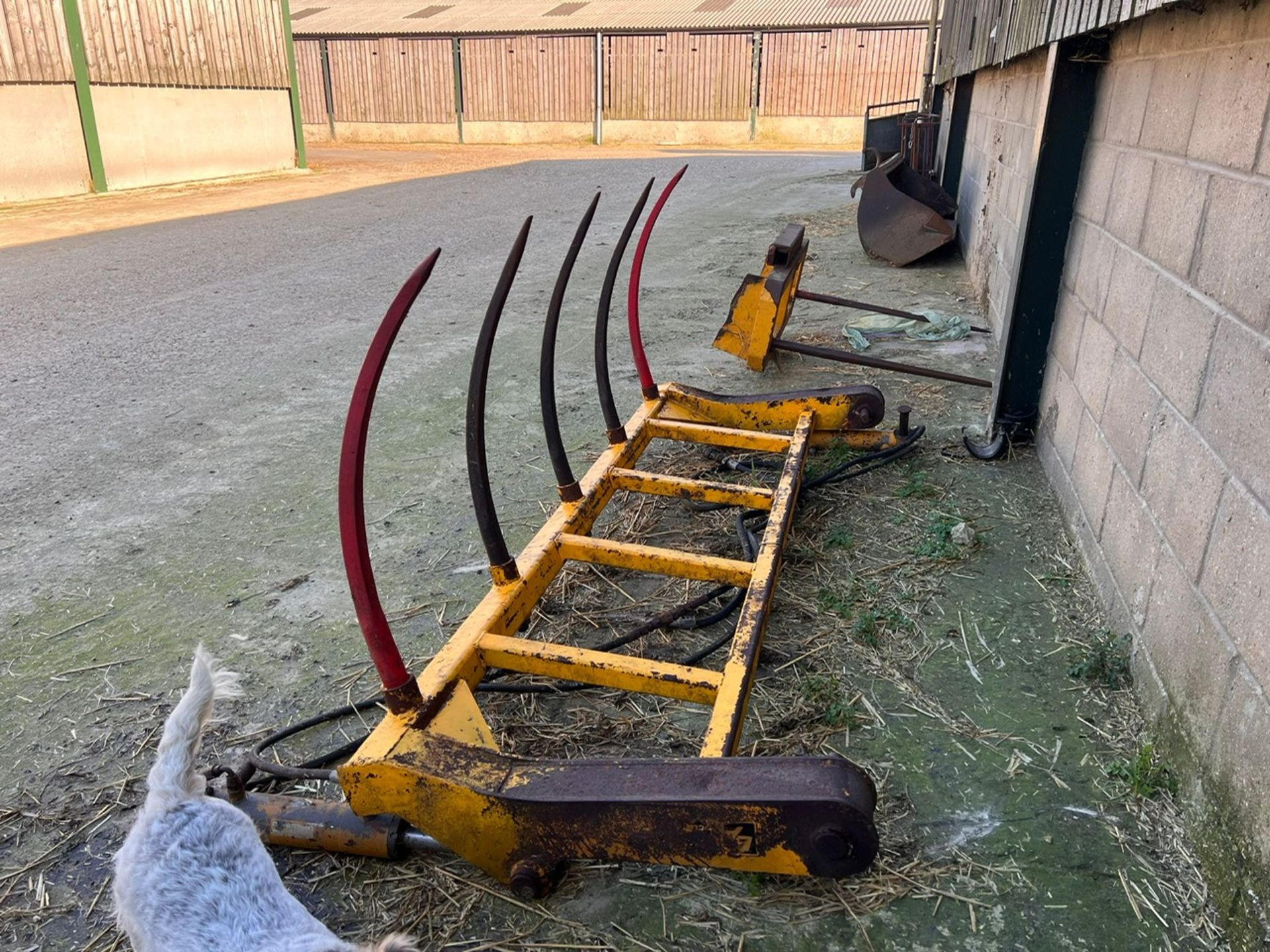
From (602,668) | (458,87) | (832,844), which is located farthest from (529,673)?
(458,87)

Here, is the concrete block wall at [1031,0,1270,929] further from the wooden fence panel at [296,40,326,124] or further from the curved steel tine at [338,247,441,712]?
the wooden fence panel at [296,40,326,124]

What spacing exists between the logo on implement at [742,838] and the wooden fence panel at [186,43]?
15776 mm

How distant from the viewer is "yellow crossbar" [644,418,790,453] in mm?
3756

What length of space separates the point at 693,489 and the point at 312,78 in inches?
1230

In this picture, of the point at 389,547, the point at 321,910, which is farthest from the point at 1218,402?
the point at 389,547

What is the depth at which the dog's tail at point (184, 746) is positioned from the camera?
1.69 metres

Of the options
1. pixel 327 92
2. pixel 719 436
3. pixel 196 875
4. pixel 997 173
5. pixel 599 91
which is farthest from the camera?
pixel 327 92

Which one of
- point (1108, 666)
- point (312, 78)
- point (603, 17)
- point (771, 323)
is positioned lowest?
point (1108, 666)

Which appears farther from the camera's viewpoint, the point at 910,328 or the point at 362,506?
the point at 910,328

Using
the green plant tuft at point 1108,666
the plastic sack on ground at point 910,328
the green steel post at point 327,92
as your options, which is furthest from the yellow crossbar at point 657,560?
the green steel post at point 327,92

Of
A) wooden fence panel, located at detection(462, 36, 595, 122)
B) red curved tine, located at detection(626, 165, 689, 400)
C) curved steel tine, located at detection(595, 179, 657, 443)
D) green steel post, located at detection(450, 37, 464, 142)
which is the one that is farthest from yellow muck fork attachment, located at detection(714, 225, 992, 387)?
green steel post, located at detection(450, 37, 464, 142)

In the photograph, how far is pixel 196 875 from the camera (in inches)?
62.7

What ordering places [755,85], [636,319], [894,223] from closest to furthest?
1. [636,319]
2. [894,223]
3. [755,85]

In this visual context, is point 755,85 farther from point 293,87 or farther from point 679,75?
point 293,87
